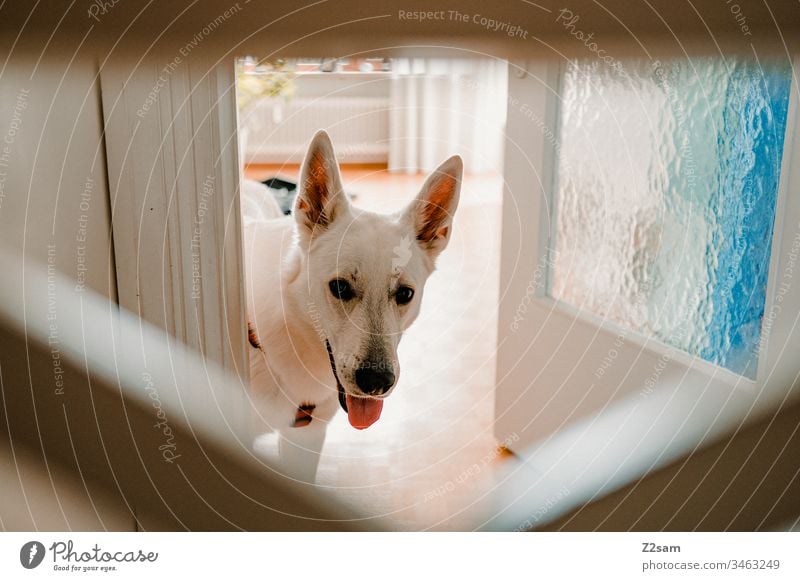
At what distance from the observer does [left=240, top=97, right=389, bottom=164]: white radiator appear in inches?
31.4

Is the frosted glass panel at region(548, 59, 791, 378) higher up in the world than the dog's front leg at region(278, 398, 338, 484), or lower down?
higher up

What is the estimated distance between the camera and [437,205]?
806mm

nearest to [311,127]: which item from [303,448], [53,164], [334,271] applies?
[334,271]

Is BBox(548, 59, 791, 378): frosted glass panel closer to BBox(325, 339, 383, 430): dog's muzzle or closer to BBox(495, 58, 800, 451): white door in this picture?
BBox(495, 58, 800, 451): white door

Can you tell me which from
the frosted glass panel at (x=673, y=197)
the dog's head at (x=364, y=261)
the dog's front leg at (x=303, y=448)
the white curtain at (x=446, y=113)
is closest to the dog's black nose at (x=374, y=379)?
the dog's head at (x=364, y=261)

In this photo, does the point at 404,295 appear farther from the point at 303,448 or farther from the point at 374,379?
the point at 303,448

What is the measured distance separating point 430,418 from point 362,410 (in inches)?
9.0

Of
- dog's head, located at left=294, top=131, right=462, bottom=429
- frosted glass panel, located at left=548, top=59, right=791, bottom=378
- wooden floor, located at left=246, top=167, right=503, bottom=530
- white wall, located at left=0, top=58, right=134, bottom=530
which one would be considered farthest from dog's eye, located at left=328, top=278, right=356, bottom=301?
frosted glass panel, located at left=548, top=59, right=791, bottom=378

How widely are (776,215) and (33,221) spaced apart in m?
0.93

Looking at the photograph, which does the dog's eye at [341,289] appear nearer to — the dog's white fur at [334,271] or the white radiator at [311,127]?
the dog's white fur at [334,271]

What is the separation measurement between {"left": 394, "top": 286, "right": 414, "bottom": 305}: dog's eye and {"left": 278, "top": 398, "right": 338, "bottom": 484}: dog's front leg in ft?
0.68

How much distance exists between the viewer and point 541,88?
0.92 m
